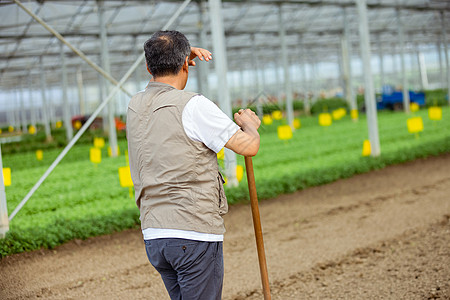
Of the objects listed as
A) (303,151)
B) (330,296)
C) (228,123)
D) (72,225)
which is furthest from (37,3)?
(228,123)

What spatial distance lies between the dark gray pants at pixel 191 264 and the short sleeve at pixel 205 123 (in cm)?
38

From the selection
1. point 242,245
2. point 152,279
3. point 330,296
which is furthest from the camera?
point 242,245

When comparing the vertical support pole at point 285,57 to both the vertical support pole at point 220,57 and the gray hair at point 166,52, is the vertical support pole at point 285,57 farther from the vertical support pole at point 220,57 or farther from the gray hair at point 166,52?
the gray hair at point 166,52

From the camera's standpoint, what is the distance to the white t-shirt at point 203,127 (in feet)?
6.14

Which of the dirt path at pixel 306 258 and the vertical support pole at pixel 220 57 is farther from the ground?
the vertical support pole at pixel 220 57

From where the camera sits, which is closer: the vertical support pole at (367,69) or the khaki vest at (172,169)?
the khaki vest at (172,169)

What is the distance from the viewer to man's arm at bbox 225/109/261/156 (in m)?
1.92

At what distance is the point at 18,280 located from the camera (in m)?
4.30

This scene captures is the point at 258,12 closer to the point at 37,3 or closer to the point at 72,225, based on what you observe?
the point at 37,3

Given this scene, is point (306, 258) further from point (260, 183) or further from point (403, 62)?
point (403, 62)

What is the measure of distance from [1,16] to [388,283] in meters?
12.3

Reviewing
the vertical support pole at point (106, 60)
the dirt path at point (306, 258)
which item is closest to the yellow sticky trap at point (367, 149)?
the dirt path at point (306, 258)

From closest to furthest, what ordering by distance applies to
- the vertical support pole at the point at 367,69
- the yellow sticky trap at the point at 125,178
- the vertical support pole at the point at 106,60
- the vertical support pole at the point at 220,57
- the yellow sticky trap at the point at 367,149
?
the yellow sticky trap at the point at 125,178 → the vertical support pole at the point at 220,57 → the yellow sticky trap at the point at 367,149 → the vertical support pole at the point at 367,69 → the vertical support pole at the point at 106,60

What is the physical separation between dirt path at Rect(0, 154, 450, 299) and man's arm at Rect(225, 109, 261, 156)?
2024 mm
